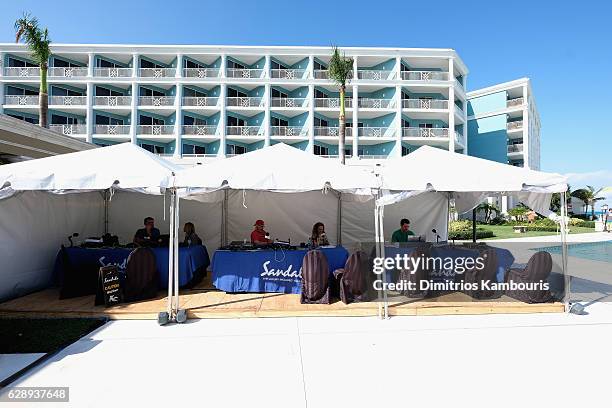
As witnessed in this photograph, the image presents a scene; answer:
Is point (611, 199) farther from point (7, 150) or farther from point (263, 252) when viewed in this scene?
point (7, 150)

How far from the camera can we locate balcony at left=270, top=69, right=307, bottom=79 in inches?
1229

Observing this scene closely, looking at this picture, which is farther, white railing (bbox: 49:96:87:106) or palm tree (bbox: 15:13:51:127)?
white railing (bbox: 49:96:87:106)

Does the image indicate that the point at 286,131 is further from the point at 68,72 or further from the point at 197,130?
the point at 68,72

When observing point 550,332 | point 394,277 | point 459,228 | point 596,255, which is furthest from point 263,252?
point 459,228

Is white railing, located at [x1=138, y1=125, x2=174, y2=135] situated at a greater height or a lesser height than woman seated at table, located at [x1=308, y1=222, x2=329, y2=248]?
greater

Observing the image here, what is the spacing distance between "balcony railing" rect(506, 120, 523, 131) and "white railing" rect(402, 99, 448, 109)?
53.4ft

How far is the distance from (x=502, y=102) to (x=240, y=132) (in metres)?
34.2

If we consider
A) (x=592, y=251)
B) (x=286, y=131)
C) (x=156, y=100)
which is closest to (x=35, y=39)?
(x=156, y=100)

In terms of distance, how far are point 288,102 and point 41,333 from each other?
2906 cm

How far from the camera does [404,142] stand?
3178 centimetres

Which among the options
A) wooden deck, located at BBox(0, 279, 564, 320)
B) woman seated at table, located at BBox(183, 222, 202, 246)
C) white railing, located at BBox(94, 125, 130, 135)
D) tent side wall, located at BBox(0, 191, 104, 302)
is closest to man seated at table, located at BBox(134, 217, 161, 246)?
woman seated at table, located at BBox(183, 222, 202, 246)

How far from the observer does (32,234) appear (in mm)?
7383

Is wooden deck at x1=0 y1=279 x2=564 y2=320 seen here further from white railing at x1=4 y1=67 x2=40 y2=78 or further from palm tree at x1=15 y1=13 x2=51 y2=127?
white railing at x1=4 y1=67 x2=40 y2=78

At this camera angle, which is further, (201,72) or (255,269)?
(201,72)
